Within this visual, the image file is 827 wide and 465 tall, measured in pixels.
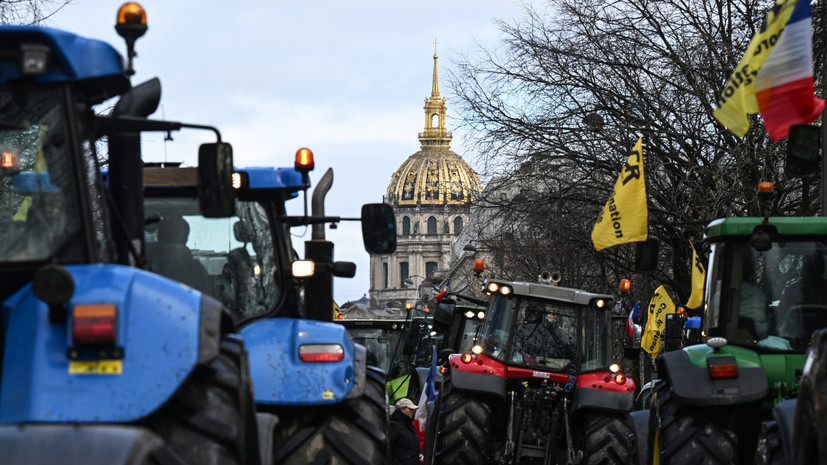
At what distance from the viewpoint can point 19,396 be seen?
177 inches

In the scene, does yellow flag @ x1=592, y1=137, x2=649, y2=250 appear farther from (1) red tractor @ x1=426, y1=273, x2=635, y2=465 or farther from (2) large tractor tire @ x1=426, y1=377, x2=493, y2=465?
(2) large tractor tire @ x1=426, y1=377, x2=493, y2=465

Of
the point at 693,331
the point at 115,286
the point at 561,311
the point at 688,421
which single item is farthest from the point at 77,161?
the point at 561,311

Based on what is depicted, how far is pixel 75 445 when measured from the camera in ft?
13.9

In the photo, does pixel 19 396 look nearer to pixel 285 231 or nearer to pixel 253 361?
pixel 253 361

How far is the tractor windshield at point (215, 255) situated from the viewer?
303 inches

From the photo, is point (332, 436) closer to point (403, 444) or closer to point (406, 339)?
point (403, 444)

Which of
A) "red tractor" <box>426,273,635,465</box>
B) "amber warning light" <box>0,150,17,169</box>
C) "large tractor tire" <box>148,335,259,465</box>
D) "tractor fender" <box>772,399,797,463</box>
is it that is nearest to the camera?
"large tractor tire" <box>148,335,259,465</box>

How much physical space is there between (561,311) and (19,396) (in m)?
10.3

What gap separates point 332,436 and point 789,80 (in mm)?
4884

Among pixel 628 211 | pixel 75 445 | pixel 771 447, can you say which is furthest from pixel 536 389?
pixel 75 445

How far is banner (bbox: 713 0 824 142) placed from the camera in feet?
33.4

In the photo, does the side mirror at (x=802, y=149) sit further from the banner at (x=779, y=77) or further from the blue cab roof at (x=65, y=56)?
the blue cab roof at (x=65, y=56)

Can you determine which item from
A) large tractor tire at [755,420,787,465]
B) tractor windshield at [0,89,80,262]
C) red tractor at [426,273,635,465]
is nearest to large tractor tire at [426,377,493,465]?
red tractor at [426,273,635,465]

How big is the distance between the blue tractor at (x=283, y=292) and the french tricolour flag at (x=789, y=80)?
343 centimetres
